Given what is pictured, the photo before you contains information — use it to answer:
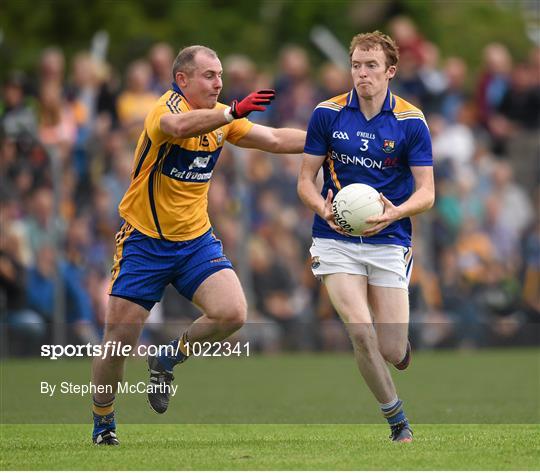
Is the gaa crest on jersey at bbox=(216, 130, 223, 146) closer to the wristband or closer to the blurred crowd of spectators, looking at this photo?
the wristband

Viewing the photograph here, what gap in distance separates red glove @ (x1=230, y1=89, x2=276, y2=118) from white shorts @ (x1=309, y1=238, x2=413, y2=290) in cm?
114

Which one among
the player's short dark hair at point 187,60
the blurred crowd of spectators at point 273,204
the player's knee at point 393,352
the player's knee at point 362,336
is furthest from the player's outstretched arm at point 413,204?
the blurred crowd of spectators at point 273,204


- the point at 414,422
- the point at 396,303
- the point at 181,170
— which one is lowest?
the point at 414,422

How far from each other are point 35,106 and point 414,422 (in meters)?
8.88

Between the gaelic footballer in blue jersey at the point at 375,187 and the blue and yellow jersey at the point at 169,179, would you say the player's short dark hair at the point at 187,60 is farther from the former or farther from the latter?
the gaelic footballer in blue jersey at the point at 375,187

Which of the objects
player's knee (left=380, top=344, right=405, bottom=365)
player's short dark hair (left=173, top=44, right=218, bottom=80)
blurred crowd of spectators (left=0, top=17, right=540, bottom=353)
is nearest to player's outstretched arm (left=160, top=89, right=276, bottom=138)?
player's short dark hair (left=173, top=44, right=218, bottom=80)

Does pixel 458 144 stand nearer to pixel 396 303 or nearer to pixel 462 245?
pixel 462 245

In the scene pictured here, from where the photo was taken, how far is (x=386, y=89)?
32.4 ft

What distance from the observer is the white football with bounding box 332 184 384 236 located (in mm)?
9430

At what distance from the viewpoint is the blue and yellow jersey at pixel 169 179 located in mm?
9758

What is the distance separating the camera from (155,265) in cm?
977

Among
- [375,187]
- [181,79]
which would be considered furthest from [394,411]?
[181,79]

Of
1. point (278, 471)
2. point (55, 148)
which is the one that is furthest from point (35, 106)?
point (278, 471)

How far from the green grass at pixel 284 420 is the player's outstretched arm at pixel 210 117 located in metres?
2.13
